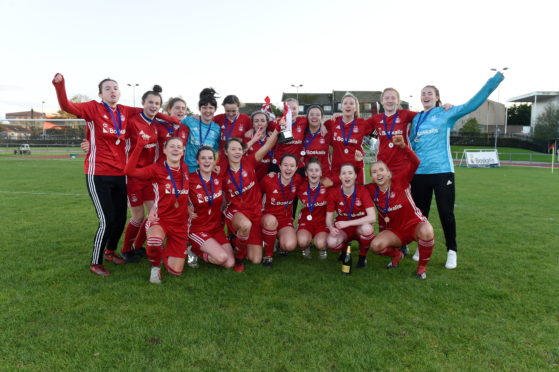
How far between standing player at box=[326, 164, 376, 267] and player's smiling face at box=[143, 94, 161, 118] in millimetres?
2329

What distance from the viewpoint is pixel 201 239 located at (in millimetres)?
4309

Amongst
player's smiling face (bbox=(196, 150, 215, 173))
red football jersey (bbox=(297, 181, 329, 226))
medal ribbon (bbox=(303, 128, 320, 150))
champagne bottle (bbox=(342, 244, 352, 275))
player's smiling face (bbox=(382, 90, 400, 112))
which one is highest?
player's smiling face (bbox=(382, 90, 400, 112))

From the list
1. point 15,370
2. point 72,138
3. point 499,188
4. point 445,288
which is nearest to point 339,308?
point 445,288

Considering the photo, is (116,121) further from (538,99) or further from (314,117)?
(538,99)

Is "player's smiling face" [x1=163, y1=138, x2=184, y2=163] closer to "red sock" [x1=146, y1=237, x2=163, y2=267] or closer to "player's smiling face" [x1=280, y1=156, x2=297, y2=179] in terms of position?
"red sock" [x1=146, y1=237, x2=163, y2=267]

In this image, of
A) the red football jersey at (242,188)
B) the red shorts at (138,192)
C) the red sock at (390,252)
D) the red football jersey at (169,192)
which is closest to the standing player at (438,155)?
the red sock at (390,252)

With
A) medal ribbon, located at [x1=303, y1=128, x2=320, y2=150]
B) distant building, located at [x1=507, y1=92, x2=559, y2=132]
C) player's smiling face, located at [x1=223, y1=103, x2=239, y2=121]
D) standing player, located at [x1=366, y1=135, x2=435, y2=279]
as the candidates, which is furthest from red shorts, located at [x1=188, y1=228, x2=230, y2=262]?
distant building, located at [x1=507, y1=92, x2=559, y2=132]

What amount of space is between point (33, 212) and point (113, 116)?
4736 mm

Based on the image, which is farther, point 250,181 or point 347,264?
point 250,181

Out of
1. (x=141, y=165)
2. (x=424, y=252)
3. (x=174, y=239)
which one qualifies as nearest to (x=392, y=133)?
(x=424, y=252)

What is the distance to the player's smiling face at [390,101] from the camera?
4.61 m

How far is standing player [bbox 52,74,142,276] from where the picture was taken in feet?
13.0

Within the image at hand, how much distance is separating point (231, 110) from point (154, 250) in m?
2.09

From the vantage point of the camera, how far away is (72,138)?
38.4 m
